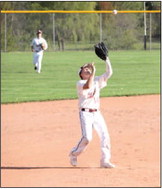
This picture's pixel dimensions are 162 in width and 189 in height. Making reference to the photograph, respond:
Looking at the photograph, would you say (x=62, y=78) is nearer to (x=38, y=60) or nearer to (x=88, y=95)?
(x=38, y=60)

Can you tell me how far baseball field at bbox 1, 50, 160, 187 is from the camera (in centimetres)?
841

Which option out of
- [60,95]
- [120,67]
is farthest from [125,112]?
[120,67]

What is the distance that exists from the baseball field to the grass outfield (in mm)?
32

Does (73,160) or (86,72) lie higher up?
(86,72)

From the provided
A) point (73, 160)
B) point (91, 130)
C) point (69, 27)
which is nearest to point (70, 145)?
point (73, 160)

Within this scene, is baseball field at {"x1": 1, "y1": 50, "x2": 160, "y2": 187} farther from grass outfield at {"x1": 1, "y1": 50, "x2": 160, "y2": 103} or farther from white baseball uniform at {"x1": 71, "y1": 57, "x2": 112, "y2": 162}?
white baseball uniform at {"x1": 71, "y1": 57, "x2": 112, "y2": 162}

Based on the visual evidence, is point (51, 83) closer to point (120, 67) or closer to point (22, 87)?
point (22, 87)

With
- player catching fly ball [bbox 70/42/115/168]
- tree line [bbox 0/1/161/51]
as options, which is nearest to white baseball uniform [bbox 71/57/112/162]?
player catching fly ball [bbox 70/42/115/168]

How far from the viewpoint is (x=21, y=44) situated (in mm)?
40344

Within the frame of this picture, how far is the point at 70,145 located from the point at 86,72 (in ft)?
8.10

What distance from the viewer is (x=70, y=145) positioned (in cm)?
1100

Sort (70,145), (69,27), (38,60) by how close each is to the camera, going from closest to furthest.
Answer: (70,145), (38,60), (69,27)

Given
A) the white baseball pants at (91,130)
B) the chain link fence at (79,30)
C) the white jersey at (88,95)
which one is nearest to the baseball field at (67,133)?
the white baseball pants at (91,130)

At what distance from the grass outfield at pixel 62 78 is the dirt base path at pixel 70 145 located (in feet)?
5.88
